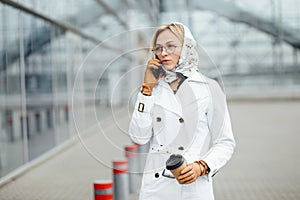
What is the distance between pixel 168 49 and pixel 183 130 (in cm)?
30

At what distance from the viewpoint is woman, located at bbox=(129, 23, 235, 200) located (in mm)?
1858

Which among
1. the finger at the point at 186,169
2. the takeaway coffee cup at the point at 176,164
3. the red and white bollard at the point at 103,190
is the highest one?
the takeaway coffee cup at the point at 176,164

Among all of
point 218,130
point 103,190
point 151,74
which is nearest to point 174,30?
point 151,74

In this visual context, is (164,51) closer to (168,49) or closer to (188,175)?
(168,49)

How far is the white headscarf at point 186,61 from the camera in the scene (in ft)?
6.11

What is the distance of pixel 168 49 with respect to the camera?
1.87 m

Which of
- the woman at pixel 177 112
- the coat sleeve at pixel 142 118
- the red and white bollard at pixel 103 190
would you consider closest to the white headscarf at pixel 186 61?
the woman at pixel 177 112

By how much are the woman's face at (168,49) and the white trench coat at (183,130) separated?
0.08 meters

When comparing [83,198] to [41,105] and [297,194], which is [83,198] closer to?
[297,194]

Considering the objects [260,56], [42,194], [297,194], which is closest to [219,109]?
[297,194]

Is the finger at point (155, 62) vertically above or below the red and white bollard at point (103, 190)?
above

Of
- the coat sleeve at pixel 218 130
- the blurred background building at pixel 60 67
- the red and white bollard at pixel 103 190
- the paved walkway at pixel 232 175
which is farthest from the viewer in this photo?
the paved walkway at pixel 232 175

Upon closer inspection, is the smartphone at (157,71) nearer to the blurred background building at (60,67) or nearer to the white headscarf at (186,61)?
the white headscarf at (186,61)

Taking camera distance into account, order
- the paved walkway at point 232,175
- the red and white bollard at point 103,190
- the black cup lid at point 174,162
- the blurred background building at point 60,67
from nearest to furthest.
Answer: the black cup lid at point 174,162 → the blurred background building at point 60,67 → the red and white bollard at point 103,190 → the paved walkway at point 232,175
